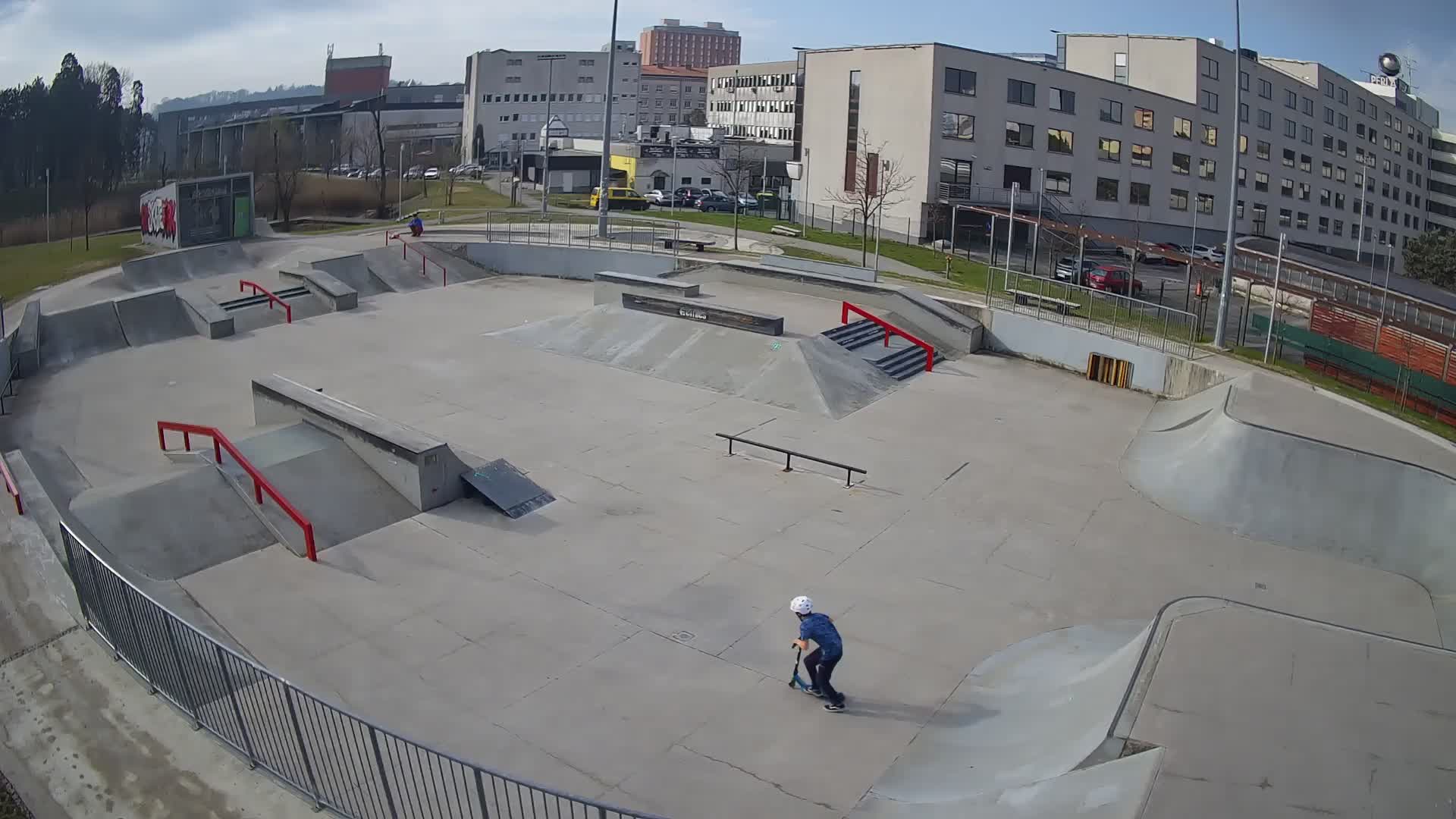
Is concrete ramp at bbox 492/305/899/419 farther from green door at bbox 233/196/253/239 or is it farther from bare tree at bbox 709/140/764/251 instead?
bare tree at bbox 709/140/764/251

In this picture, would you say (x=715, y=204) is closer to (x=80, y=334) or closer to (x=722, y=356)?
(x=722, y=356)

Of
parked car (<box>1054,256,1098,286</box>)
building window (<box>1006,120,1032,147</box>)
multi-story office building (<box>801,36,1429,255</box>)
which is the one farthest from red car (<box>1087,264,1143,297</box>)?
building window (<box>1006,120,1032,147</box>)

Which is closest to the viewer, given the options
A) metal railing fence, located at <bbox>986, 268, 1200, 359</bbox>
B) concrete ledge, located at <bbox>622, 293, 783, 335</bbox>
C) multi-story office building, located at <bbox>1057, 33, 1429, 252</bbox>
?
concrete ledge, located at <bbox>622, 293, 783, 335</bbox>

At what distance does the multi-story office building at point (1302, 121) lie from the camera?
59.8 m

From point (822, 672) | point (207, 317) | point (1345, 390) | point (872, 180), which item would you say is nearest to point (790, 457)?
point (822, 672)

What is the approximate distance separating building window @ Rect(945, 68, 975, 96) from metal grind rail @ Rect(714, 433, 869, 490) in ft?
112

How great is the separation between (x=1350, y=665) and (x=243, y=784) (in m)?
9.24

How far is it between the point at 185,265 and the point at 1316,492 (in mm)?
32570

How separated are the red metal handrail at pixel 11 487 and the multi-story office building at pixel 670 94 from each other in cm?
13216

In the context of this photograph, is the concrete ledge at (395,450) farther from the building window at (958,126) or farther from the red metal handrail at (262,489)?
the building window at (958,126)

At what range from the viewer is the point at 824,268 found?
31922mm

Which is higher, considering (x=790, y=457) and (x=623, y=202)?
(x=623, y=202)

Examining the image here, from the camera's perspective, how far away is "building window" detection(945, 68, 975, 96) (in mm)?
47281

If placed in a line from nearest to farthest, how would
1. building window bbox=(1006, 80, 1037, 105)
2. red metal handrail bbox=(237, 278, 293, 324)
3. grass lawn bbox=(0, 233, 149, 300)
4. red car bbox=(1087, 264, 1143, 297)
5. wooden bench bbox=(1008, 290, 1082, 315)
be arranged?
wooden bench bbox=(1008, 290, 1082, 315) < red metal handrail bbox=(237, 278, 293, 324) < grass lawn bbox=(0, 233, 149, 300) < red car bbox=(1087, 264, 1143, 297) < building window bbox=(1006, 80, 1037, 105)
